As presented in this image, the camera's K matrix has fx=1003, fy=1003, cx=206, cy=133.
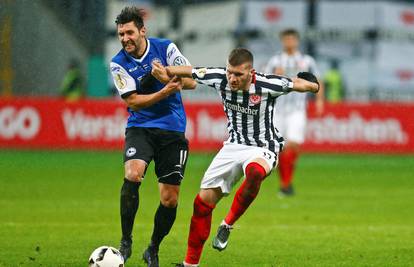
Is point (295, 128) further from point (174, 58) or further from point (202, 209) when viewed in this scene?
point (202, 209)

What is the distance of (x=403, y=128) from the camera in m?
20.7

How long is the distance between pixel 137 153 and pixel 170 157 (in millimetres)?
318

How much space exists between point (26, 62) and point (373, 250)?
14.8m

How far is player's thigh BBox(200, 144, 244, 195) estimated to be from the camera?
831cm

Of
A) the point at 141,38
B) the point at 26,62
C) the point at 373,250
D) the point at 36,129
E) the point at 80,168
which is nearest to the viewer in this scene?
the point at 141,38

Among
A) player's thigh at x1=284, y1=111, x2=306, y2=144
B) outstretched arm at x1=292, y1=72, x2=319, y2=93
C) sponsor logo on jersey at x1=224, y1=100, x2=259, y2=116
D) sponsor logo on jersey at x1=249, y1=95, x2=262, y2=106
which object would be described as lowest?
player's thigh at x1=284, y1=111, x2=306, y2=144

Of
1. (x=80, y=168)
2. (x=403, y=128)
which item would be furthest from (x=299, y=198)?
(x=403, y=128)

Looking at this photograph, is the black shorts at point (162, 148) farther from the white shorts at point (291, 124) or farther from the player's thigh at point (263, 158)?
the white shorts at point (291, 124)

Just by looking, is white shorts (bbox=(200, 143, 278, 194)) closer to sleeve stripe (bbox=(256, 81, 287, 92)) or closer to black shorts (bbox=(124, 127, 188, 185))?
black shorts (bbox=(124, 127, 188, 185))

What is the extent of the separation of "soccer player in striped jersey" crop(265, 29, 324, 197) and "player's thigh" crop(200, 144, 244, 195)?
5970 millimetres

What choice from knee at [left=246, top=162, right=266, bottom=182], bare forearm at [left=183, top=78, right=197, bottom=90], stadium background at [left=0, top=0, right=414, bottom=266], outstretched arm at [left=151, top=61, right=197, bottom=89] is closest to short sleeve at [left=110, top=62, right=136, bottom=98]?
outstretched arm at [left=151, top=61, right=197, bottom=89]

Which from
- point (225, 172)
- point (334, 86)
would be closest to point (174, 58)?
point (225, 172)

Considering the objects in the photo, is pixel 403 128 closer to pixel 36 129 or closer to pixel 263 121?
pixel 36 129

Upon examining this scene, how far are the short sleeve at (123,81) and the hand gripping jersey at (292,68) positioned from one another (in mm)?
6216
